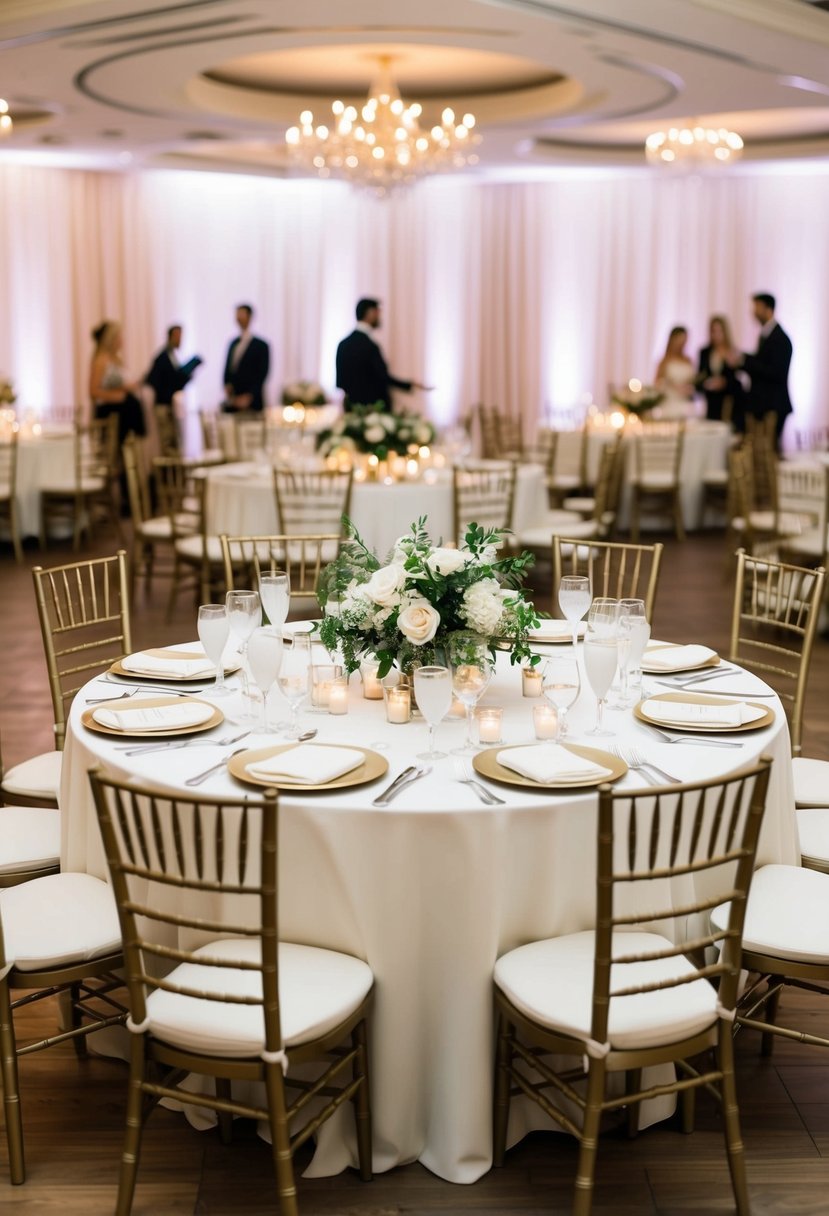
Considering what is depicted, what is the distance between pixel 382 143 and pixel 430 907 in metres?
6.76

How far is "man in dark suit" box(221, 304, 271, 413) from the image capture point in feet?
39.8

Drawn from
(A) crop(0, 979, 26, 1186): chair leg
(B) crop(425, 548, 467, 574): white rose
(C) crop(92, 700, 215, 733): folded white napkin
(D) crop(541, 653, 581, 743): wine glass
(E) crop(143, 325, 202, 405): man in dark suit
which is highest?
(E) crop(143, 325, 202, 405): man in dark suit

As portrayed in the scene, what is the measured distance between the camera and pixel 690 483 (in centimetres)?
1082

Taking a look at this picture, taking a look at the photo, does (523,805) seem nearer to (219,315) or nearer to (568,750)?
(568,750)

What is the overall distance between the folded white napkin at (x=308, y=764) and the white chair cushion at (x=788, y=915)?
823 mm

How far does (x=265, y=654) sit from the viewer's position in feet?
9.25

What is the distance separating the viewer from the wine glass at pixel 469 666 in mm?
2811

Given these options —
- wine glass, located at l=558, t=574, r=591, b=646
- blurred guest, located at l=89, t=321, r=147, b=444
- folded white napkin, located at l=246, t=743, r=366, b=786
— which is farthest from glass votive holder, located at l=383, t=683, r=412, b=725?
blurred guest, located at l=89, t=321, r=147, b=444

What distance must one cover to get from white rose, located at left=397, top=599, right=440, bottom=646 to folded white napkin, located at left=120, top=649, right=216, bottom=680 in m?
0.74

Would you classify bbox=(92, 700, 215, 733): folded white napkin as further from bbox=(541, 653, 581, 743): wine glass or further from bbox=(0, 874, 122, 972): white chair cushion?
bbox=(541, 653, 581, 743): wine glass

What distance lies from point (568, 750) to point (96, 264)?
38.4 feet

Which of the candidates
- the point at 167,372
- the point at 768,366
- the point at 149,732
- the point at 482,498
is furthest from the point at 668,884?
the point at 167,372

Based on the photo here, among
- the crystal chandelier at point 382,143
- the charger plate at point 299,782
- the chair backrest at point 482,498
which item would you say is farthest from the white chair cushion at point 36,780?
the crystal chandelier at point 382,143

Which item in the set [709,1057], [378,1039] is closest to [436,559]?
[378,1039]
